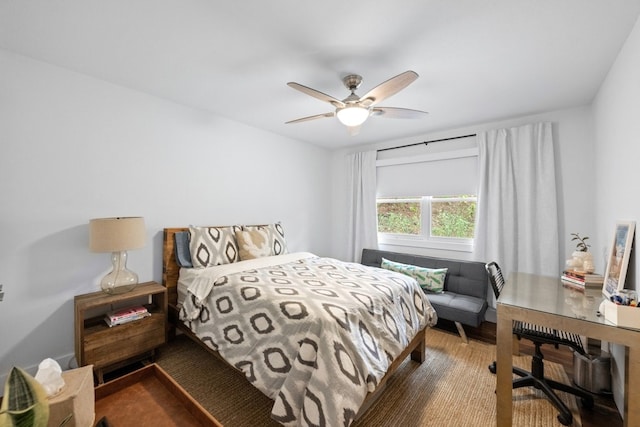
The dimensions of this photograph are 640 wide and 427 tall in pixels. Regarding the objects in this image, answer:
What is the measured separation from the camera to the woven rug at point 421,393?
170cm

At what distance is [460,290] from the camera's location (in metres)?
3.14

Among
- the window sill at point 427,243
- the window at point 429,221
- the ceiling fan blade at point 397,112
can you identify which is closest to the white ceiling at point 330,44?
the ceiling fan blade at point 397,112

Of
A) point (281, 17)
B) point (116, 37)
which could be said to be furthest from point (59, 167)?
point (281, 17)

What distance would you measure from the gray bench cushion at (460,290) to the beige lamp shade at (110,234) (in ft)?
9.85

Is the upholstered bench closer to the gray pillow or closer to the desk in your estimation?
the desk

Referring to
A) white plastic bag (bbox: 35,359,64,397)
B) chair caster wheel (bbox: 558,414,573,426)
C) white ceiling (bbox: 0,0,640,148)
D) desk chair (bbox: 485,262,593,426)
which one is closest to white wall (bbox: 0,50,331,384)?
white ceiling (bbox: 0,0,640,148)

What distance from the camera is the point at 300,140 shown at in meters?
4.15

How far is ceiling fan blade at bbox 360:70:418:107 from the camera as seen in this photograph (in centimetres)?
163

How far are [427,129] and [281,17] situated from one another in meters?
2.58

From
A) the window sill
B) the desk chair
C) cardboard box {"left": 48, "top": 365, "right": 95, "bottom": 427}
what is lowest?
the desk chair

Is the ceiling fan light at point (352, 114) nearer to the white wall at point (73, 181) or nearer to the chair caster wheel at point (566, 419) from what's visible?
the white wall at point (73, 181)

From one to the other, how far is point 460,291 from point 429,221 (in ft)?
3.37

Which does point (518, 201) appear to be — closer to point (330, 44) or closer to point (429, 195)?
point (429, 195)

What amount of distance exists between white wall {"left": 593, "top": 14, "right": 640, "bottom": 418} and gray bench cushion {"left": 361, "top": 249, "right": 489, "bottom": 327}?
39.1 inches
